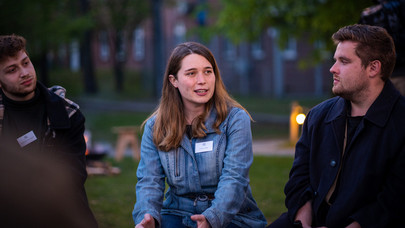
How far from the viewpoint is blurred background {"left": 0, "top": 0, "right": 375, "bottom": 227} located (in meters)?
10.1

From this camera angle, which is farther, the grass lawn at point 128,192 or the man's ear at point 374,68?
the grass lawn at point 128,192

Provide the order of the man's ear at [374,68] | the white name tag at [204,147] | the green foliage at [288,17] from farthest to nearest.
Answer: the green foliage at [288,17], the white name tag at [204,147], the man's ear at [374,68]

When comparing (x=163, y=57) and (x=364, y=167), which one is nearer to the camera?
(x=364, y=167)

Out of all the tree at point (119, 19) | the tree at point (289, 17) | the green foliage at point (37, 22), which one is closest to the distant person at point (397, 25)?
the tree at point (289, 17)

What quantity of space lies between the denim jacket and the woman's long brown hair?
5 cm

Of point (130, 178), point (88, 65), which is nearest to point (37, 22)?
point (130, 178)

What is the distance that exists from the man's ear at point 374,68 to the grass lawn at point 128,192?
9.59ft

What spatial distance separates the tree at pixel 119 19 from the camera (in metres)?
34.6

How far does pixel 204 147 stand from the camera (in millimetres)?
3764

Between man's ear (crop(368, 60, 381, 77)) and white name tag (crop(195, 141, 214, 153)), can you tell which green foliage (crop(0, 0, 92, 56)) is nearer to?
white name tag (crop(195, 141, 214, 153))

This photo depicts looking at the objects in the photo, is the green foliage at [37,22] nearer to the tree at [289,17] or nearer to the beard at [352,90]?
the tree at [289,17]

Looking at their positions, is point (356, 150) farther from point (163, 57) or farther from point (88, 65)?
point (88, 65)

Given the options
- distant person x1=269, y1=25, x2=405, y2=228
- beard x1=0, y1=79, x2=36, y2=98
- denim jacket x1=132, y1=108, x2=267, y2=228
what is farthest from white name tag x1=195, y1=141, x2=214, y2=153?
beard x1=0, y1=79, x2=36, y2=98

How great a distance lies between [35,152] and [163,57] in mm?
27449
